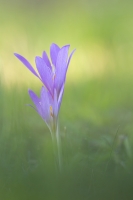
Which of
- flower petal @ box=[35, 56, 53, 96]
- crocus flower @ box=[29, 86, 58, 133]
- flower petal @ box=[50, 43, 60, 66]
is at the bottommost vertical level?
crocus flower @ box=[29, 86, 58, 133]

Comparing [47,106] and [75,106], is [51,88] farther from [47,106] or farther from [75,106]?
[75,106]

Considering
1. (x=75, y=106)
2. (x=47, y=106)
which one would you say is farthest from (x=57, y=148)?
(x=75, y=106)

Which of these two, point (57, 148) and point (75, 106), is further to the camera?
point (75, 106)

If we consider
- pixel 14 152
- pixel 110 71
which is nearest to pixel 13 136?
pixel 14 152

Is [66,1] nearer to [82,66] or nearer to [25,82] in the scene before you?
[82,66]

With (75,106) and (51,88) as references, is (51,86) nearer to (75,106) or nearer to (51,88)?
(51,88)
